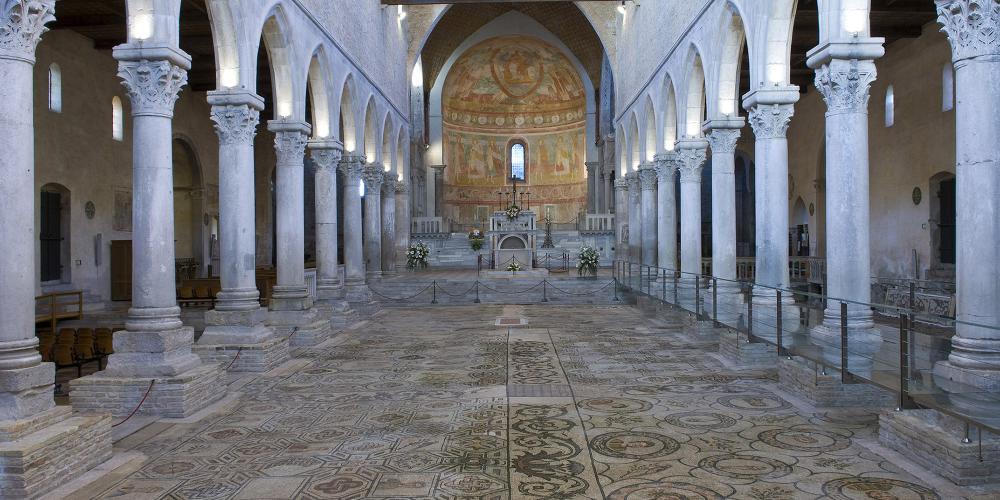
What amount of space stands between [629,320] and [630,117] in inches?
500

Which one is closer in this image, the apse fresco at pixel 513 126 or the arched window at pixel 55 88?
the arched window at pixel 55 88

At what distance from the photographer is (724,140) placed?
1590cm

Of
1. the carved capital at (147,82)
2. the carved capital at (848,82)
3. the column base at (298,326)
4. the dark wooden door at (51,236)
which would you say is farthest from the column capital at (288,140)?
the carved capital at (848,82)

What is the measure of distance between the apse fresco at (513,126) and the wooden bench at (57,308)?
28.0 meters

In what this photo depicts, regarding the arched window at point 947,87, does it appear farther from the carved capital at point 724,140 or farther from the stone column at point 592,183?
the stone column at point 592,183

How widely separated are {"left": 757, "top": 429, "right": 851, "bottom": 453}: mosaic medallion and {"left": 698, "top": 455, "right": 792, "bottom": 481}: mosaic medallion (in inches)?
22.0

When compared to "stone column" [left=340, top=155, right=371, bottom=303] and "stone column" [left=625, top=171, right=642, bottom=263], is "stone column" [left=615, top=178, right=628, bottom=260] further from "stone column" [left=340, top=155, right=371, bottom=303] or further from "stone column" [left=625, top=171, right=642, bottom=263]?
"stone column" [left=340, top=155, right=371, bottom=303]

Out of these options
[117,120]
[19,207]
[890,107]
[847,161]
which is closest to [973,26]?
[847,161]

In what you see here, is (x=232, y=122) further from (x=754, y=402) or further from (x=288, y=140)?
(x=754, y=402)

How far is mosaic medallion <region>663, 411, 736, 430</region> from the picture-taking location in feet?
26.0

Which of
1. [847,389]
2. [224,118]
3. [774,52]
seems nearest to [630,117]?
[774,52]

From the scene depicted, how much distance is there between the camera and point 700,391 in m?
9.72

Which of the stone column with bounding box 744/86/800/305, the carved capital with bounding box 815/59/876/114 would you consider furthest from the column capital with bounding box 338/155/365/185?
the carved capital with bounding box 815/59/876/114

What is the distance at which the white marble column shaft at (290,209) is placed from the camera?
15.3 m
